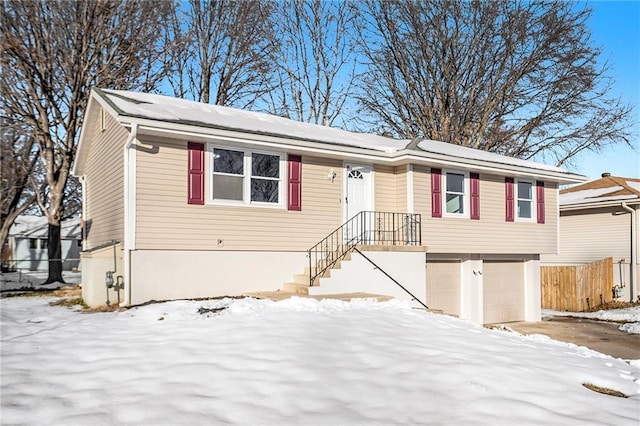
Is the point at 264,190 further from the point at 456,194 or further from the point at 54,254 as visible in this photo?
the point at 54,254

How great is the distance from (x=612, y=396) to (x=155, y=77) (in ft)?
71.1

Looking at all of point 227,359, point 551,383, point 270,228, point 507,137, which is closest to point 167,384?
point 227,359

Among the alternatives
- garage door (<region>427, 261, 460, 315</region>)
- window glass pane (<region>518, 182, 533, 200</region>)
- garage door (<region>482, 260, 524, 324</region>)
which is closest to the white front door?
garage door (<region>427, 261, 460, 315</region>)

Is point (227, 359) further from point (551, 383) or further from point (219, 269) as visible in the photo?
point (219, 269)

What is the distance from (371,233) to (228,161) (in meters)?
4.45

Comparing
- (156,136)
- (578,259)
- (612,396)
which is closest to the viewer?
(612,396)

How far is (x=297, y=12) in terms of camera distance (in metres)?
28.1

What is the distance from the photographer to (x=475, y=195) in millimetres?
15094

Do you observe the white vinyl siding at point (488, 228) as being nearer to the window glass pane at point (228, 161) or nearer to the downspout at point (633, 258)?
the downspout at point (633, 258)

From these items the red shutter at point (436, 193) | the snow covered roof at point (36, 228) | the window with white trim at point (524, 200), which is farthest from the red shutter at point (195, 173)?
the snow covered roof at point (36, 228)

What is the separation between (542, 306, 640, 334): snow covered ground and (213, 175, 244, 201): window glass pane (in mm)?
11400

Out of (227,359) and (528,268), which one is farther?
(528,268)

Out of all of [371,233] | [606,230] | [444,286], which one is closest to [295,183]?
[371,233]

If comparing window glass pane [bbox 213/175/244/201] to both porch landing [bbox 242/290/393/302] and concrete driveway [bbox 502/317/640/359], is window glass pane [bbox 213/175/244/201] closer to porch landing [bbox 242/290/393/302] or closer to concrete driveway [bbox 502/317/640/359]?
porch landing [bbox 242/290/393/302]
